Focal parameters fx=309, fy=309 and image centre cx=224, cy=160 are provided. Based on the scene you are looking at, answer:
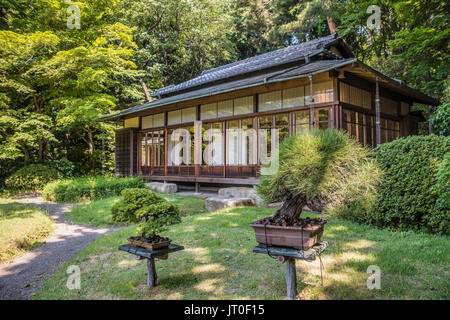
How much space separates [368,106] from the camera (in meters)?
10.1

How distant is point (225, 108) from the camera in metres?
11.6

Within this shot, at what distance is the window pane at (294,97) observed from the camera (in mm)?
9422

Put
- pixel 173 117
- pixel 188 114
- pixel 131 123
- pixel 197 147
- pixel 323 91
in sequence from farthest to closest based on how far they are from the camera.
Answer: pixel 131 123 → pixel 173 117 → pixel 188 114 → pixel 197 147 → pixel 323 91

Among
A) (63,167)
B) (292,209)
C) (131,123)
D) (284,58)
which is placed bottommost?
(292,209)

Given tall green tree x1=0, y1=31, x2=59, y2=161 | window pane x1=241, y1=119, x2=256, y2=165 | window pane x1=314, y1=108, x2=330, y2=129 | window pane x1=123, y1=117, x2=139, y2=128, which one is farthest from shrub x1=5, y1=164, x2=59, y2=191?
window pane x1=314, y1=108, x2=330, y2=129

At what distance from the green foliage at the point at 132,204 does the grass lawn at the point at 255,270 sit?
1982 mm

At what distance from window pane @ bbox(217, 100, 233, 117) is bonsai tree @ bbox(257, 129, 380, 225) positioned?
8.34 m

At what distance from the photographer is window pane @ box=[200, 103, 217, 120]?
11992 mm

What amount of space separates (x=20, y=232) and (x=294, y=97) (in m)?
7.85

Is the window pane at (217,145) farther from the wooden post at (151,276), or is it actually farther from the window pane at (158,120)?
the wooden post at (151,276)

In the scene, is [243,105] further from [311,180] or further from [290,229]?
[290,229]

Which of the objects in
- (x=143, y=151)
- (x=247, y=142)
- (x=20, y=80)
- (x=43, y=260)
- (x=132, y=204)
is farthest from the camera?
(x=143, y=151)

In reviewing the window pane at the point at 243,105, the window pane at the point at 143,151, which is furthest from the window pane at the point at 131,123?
the window pane at the point at 243,105

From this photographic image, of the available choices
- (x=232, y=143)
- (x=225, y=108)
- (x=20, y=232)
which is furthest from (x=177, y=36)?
(x=20, y=232)
